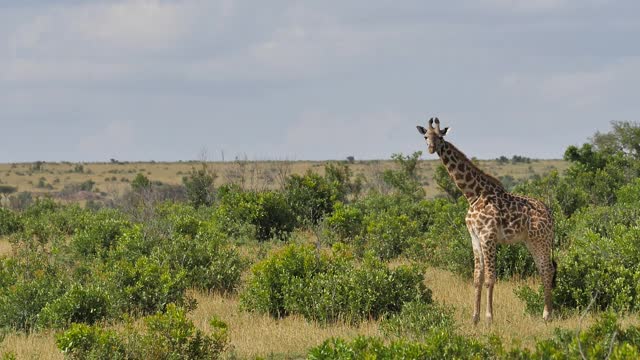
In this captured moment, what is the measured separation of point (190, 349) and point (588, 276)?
602cm

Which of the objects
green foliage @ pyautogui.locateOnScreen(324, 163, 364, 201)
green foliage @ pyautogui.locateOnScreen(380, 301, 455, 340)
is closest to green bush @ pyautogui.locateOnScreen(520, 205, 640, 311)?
green foliage @ pyautogui.locateOnScreen(380, 301, 455, 340)

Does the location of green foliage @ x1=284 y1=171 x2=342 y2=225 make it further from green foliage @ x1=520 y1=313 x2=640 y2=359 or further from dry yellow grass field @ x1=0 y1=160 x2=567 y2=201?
dry yellow grass field @ x1=0 y1=160 x2=567 y2=201

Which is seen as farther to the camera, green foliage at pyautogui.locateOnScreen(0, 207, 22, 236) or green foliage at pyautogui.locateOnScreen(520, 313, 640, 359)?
green foliage at pyautogui.locateOnScreen(0, 207, 22, 236)

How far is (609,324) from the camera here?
9344 mm

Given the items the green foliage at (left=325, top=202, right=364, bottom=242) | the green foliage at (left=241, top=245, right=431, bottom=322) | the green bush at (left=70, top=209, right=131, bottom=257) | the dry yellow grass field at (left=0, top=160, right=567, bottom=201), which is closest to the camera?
the green foliage at (left=241, top=245, right=431, bottom=322)

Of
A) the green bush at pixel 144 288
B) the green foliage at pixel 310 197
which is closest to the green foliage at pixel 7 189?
the green foliage at pixel 310 197

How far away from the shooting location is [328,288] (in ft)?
43.4

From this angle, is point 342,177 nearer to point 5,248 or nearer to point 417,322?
point 5,248

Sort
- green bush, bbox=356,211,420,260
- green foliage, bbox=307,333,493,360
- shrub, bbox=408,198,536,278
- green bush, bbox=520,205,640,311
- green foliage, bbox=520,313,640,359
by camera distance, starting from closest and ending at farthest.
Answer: green foliage, bbox=520,313,640,359 → green foliage, bbox=307,333,493,360 → green bush, bbox=520,205,640,311 → shrub, bbox=408,198,536,278 → green bush, bbox=356,211,420,260

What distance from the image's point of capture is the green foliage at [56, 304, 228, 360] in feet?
33.5

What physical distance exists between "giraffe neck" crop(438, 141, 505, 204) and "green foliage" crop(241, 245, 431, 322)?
1.72 m

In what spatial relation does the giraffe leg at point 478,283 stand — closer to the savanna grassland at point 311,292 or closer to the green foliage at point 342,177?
the savanna grassland at point 311,292

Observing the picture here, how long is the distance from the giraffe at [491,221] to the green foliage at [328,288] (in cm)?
104

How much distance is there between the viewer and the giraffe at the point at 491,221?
12.2 meters
